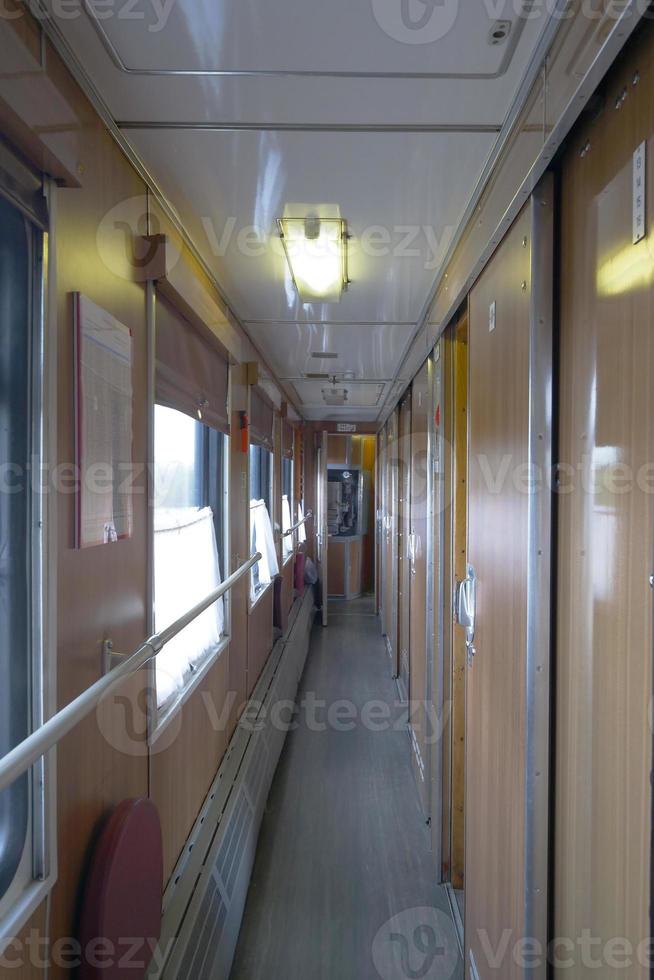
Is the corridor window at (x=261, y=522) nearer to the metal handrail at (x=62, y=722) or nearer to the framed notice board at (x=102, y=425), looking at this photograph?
the framed notice board at (x=102, y=425)

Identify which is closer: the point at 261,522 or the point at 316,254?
the point at 316,254

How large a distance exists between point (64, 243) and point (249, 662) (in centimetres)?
246

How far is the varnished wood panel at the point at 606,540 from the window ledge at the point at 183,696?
1.05 meters

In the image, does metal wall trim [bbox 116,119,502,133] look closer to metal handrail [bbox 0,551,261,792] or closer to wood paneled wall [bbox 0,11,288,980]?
wood paneled wall [bbox 0,11,288,980]

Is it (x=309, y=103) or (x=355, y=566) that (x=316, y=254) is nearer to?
(x=309, y=103)

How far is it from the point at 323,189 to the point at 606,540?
3.93ft

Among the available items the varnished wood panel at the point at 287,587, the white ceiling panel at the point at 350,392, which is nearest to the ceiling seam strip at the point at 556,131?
the white ceiling panel at the point at 350,392

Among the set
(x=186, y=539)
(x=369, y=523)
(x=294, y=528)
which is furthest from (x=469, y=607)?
(x=369, y=523)

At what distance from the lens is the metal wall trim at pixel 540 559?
1100 millimetres

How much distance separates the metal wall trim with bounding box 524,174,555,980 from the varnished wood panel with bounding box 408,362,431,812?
1430 mm

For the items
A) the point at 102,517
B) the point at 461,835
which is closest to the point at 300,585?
the point at 461,835

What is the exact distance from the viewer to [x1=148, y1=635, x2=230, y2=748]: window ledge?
151 cm

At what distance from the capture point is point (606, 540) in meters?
0.88

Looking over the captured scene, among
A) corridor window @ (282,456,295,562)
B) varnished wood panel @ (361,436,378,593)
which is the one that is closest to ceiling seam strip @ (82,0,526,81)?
corridor window @ (282,456,295,562)
